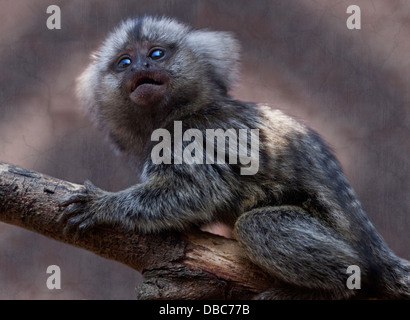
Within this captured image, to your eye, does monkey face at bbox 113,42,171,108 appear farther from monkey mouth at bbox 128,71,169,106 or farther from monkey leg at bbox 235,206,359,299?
monkey leg at bbox 235,206,359,299

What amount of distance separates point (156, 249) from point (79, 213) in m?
0.64

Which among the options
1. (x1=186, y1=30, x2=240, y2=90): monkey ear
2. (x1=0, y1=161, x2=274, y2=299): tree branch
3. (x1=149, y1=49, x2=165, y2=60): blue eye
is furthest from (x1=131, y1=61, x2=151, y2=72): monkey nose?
(x1=0, y1=161, x2=274, y2=299): tree branch

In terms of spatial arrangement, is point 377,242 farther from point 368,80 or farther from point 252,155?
point 368,80

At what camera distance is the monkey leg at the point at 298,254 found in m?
3.66

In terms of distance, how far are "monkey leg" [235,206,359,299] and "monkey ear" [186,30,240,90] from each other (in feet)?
5.41

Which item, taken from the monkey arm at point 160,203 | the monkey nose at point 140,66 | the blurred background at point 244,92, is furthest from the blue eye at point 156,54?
the blurred background at point 244,92

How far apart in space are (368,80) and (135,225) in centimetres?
382

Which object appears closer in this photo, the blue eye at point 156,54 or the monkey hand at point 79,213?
the monkey hand at point 79,213

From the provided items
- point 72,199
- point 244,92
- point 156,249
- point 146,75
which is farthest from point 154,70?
point 244,92

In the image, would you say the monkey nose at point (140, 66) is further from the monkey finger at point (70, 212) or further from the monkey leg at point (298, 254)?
the monkey leg at point (298, 254)

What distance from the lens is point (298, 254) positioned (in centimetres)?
370

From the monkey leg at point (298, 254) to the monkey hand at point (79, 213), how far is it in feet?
3.49

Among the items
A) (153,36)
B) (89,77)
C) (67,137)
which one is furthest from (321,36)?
(67,137)
